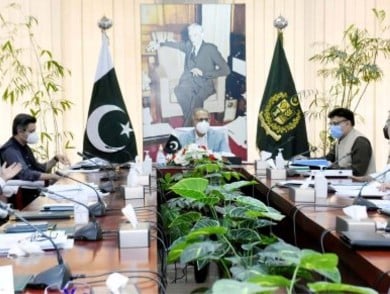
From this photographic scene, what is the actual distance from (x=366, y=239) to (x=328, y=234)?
0.86 ft

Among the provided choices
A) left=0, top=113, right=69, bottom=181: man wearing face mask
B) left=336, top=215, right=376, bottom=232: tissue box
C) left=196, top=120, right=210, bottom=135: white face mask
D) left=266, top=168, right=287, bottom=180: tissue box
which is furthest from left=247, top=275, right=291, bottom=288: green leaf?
left=196, top=120, right=210, bottom=135: white face mask

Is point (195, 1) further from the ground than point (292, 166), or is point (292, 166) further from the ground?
point (195, 1)

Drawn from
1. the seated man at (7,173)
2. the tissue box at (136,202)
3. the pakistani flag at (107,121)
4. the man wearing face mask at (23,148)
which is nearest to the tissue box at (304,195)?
the tissue box at (136,202)

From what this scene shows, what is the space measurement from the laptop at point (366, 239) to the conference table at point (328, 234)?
0.05 feet

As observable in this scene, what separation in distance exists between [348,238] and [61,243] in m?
0.96

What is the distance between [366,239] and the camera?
5.82 ft

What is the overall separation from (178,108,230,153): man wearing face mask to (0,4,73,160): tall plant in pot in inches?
53.5

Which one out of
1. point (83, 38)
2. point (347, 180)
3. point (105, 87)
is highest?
point (83, 38)

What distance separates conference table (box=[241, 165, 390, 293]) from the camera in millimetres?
1591

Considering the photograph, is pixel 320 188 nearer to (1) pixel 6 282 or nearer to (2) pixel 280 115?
(1) pixel 6 282

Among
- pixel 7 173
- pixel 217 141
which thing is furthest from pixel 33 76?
pixel 7 173

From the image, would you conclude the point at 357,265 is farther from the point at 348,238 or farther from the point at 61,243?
the point at 61,243

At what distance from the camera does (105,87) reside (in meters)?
6.31

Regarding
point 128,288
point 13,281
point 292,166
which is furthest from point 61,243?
point 292,166
